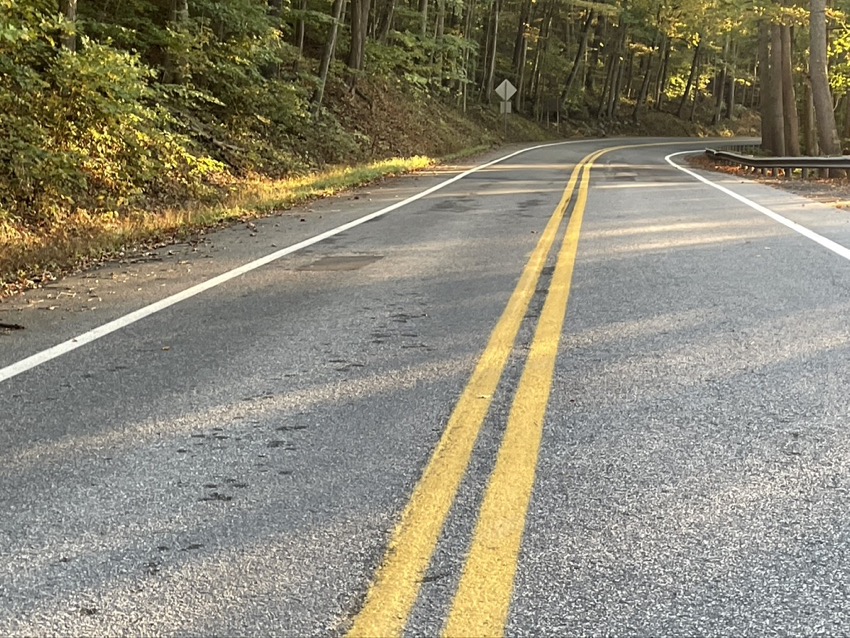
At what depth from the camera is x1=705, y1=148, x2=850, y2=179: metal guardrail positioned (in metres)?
16.9

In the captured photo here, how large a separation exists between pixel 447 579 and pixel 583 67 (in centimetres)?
Answer: 5751

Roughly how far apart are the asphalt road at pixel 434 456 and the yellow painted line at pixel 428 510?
0.01m

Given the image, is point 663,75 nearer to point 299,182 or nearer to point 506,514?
point 299,182

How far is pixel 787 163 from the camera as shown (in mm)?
18875

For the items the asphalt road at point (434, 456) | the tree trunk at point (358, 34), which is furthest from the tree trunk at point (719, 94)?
the asphalt road at point (434, 456)

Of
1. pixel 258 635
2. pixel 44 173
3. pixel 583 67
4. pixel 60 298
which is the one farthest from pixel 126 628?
pixel 583 67

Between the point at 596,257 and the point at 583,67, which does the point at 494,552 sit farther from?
the point at 583,67

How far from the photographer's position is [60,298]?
681 centimetres

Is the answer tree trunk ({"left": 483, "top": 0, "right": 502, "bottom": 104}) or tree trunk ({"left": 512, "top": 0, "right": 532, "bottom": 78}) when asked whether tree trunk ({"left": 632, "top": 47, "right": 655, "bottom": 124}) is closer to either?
tree trunk ({"left": 512, "top": 0, "right": 532, "bottom": 78})

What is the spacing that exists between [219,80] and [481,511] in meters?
17.1

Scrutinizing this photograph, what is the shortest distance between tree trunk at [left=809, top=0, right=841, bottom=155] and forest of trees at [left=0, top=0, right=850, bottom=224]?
35mm

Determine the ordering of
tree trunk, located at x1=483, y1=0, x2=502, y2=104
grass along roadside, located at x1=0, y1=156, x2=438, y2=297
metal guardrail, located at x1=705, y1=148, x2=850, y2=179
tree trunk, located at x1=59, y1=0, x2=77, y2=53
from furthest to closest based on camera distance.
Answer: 1. tree trunk, located at x1=483, y1=0, x2=502, y2=104
2. metal guardrail, located at x1=705, y1=148, x2=850, y2=179
3. tree trunk, located at x1=59, y1=0, x2=77, y2=53
4. grass along roadside, located at x1=0, y1=156, x2=438, y2=297

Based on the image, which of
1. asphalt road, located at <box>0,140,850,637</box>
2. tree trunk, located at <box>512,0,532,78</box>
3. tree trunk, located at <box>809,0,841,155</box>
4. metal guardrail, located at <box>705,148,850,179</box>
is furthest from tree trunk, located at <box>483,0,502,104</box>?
asphalt road, located at <box>0,140,850,637</box>

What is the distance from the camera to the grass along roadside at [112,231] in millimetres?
8062
